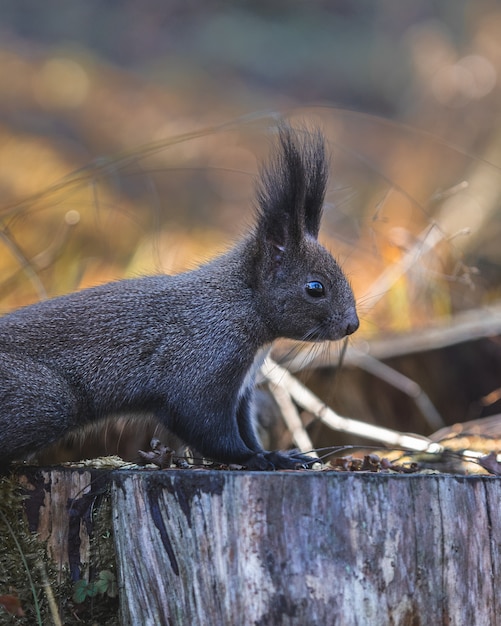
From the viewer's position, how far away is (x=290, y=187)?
3.33 metres

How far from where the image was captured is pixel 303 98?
12.7m

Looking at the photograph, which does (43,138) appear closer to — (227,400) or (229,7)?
(229,7)

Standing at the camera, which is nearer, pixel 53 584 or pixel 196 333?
pixel 53 584

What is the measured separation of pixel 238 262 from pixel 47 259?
2.69m

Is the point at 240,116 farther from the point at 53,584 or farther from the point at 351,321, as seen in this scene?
the point at 53,584

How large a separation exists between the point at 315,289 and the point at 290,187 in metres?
0.44

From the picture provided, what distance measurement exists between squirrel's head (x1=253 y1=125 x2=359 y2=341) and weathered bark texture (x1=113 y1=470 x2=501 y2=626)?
3.57 ft

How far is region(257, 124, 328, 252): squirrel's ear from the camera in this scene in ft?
10.9

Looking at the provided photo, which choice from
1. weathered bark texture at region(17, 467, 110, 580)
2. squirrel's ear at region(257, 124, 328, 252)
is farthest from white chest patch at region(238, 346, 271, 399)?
weathered bark texture at region(17, 467, 110, 580)

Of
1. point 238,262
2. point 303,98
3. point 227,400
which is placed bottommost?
point 227,400

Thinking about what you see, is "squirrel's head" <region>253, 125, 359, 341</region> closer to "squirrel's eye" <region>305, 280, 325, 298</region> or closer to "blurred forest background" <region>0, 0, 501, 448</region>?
"squirrel's eye" <region>305, 280, 325, 298</region>

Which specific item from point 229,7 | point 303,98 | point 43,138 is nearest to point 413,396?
point 43,138

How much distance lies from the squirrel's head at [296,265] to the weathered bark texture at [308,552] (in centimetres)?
109

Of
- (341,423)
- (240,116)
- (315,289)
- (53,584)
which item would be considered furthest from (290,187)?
(240,116)
